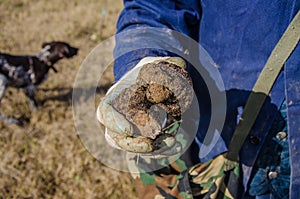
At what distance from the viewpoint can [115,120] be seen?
0.84m

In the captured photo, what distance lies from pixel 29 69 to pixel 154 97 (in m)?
2.70

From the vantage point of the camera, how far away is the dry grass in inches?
108

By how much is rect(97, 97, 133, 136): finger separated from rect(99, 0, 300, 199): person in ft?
0.72

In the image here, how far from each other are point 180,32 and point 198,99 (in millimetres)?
249

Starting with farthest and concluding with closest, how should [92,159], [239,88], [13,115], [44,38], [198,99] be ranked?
[44,38]
[13,115]
[92,159]
[198,99]
[239,88]

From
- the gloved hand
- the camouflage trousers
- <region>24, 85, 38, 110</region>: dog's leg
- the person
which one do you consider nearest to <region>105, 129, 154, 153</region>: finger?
the gloved hand

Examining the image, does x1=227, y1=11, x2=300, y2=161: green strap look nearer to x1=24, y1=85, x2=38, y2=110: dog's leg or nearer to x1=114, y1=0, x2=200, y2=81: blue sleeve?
x1=114, y1=0, x2=200, y2=81: blue sleeve

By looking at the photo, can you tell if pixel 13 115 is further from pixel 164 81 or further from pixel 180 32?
pixel 164 81

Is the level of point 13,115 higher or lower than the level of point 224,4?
lower

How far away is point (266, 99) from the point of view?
1.16 metres

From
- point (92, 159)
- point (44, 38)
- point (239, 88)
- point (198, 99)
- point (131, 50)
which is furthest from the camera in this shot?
point (44, 38)

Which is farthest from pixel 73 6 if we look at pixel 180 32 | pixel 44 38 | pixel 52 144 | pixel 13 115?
pixel 180 32

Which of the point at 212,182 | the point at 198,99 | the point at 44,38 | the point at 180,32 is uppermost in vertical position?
the point at 180,32

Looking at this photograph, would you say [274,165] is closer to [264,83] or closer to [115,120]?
[264,83]
